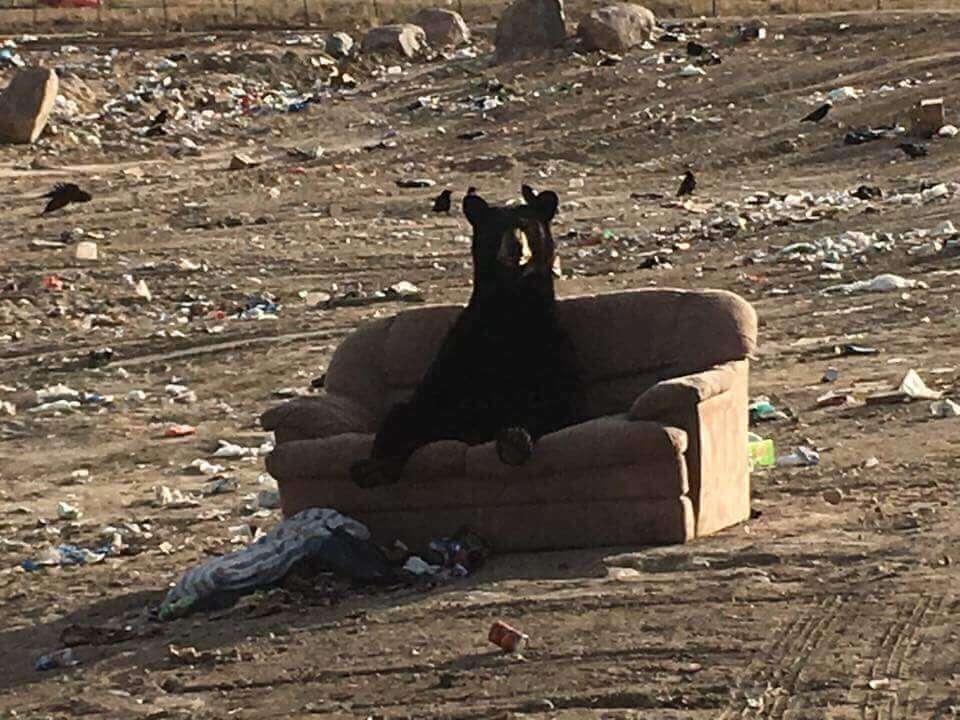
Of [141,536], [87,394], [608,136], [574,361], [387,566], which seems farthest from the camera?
[608,136]

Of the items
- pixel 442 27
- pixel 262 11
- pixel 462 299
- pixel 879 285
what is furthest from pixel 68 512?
pixel 262 11

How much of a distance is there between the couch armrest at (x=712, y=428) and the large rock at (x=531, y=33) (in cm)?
1954

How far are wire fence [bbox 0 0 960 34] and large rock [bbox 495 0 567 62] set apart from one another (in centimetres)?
292

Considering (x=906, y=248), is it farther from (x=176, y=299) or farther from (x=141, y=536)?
(x=141, y=536)

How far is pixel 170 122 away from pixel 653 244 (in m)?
9.09

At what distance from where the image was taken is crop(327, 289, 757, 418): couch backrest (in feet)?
32.4

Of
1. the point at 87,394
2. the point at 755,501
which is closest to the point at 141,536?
the point at 755,501

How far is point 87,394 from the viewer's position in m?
15.4

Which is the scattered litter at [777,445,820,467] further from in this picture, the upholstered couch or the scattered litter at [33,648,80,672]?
the scattered litter at [33,648,80,672]

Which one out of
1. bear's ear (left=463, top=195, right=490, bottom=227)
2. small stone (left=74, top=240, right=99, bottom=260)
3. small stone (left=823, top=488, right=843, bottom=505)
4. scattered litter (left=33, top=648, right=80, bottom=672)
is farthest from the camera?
small stone (left=74, top=240, right=99, bottom=260)

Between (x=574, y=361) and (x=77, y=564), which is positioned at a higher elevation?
(x=574, y=361)

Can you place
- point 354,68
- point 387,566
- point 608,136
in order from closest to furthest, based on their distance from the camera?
point 387,566, point 608,136, point 354,68

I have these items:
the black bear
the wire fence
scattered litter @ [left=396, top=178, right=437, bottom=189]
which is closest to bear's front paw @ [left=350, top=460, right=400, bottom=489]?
the black bear

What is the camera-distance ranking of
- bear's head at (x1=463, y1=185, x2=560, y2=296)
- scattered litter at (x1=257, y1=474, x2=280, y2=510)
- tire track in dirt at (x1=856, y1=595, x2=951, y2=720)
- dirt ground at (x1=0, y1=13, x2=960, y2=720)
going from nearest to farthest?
tire track in dirt at (x1=856, y1=595, x2=951, y2=720)
dirt ground at (x1=0, y1=13, x2=960, y2=720)
bear's head at (x1=463, y1=185, x2=560, y2=296)
scattered litter at (x1=257, y1=474, x2=280, y2=510)
